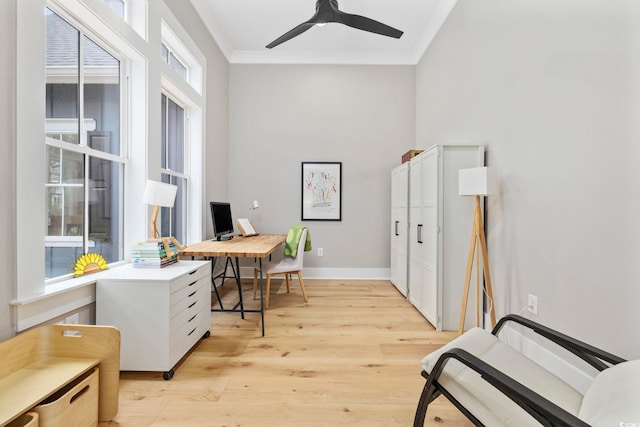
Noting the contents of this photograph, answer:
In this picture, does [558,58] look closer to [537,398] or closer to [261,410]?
[537,398]

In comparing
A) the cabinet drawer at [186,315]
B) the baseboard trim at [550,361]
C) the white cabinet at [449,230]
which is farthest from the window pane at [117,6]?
the baseboard trim at [550,361]

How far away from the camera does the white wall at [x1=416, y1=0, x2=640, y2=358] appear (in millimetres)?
1282

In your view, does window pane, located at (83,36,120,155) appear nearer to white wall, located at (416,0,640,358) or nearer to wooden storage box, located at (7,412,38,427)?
wooden storage box, located at (7,412,38,427)

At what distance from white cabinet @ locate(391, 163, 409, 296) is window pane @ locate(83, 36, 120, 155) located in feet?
9.13

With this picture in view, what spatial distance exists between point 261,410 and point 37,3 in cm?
231

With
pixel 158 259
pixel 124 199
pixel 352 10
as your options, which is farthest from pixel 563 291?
pixel 352 10

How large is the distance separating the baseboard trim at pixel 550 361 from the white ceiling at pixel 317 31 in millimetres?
3142

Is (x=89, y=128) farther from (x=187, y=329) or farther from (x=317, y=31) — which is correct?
(x=317, y=31)

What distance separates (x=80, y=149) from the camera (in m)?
1.81

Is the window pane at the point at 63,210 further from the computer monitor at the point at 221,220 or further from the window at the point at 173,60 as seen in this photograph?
the window at the point at 173,60

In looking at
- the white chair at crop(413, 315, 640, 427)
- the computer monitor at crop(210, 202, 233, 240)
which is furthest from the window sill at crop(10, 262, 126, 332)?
the white chair at crop(413, 315, 640, 427)

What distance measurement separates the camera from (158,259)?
1.99 meters

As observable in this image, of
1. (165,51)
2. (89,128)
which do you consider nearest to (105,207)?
(89,128)

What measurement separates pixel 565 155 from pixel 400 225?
6.70ft
